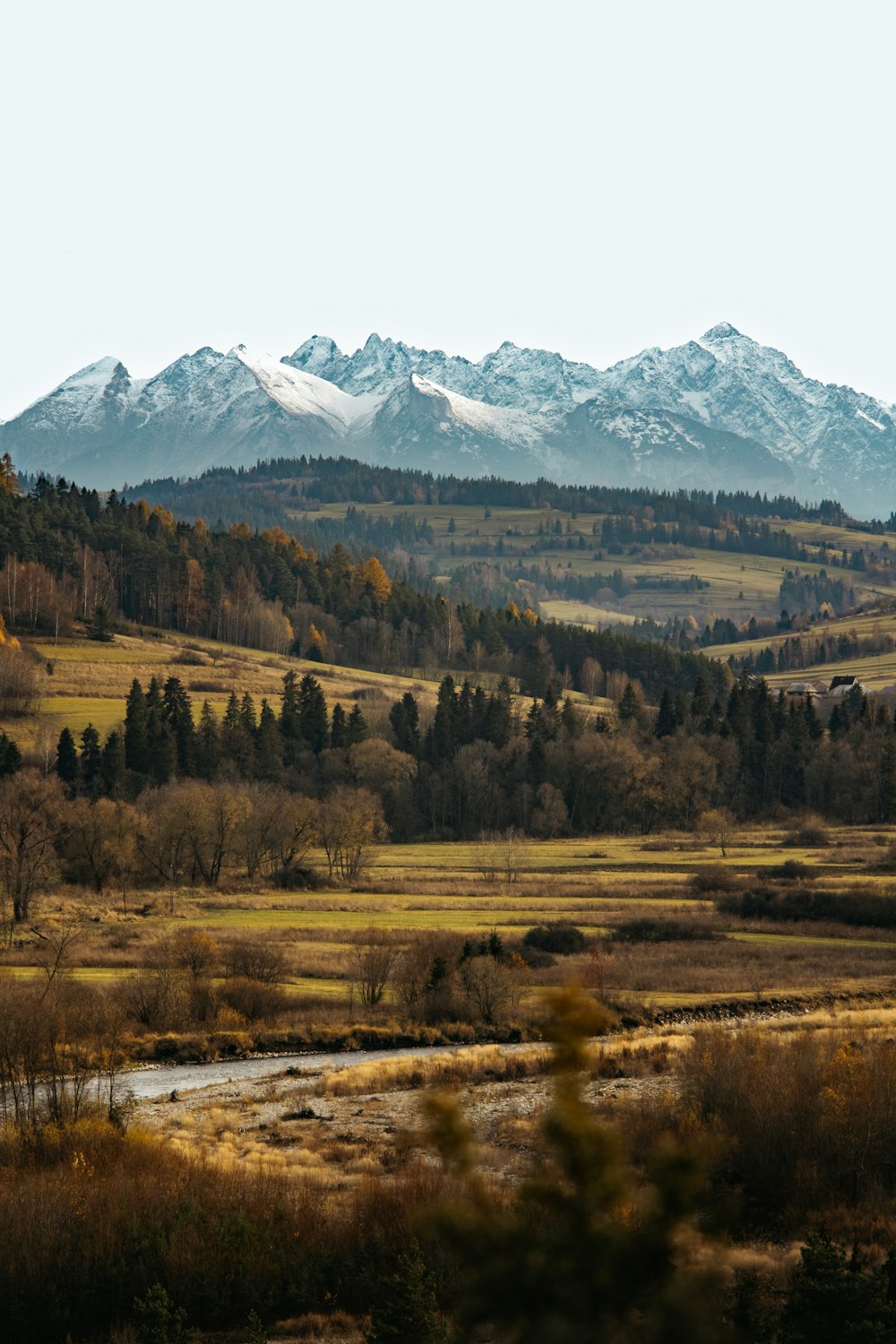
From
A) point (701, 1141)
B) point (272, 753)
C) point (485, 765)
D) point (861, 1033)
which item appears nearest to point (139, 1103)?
point (861, 1033)

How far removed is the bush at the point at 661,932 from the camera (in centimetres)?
7847

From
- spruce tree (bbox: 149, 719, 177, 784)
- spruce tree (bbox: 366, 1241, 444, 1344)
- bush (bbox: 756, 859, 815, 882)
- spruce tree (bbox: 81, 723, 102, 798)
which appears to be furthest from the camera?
spruce tree (bbox: 149, 719, 177, 784)

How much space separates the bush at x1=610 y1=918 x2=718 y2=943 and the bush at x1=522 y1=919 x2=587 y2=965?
3.27 m

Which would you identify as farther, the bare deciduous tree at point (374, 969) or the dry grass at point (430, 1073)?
the bare deciduous tree at point (374, 969)

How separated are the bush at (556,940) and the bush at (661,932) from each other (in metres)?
3.27

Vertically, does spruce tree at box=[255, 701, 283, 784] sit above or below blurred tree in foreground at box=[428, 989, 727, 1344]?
below

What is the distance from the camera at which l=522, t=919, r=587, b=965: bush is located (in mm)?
74750

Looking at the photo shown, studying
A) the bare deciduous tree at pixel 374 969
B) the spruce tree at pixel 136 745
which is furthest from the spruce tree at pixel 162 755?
the bare deciduous tree at pixel 374 969

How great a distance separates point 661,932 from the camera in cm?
7944

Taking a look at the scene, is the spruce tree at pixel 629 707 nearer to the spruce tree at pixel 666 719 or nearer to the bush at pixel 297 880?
the spruce tree at pixel 666 719

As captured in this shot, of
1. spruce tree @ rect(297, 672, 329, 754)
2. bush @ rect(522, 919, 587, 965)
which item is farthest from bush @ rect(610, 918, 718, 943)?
spruce tree @ rect(297, 672, 329, 754)

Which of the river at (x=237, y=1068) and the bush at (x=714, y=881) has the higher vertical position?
the bush at (x=714, y=881)

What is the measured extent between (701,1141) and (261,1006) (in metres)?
55.3

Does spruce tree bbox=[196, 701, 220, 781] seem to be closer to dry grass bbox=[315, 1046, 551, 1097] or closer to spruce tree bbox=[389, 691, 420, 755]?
spruce tree bbox=[389, 691, 420, 755]
